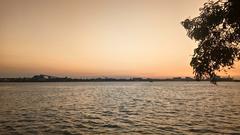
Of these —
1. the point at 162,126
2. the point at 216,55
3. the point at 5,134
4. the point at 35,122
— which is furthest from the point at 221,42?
the point at 35,122

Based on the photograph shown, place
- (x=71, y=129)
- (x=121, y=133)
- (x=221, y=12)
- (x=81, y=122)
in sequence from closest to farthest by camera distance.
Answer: (x=221, y=12)
(x=121, y=133)
(x=71, y=129)
(x=81, y=122)

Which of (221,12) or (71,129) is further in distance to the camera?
(71,129)

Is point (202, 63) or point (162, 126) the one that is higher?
point (202, 63)

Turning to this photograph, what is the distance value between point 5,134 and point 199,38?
25091 mm

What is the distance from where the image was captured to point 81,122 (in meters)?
46.1

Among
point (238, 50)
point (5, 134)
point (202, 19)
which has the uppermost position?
point (202, 19)

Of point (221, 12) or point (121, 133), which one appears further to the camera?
point (121, 133)

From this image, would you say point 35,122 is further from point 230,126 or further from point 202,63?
point 202,63

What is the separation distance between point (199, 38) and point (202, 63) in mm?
1663

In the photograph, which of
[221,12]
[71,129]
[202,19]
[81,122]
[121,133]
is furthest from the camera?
[81,122]

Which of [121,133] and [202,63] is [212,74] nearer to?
[202,63]

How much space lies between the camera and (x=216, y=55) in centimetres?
2127

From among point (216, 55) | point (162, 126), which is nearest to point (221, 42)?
point (216, 55)

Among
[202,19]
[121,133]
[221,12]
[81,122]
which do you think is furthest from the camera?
[81,122]
